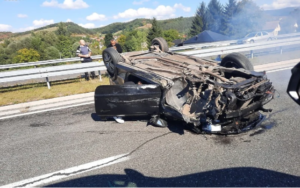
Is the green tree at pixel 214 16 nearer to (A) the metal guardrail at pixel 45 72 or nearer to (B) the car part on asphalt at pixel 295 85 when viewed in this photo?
(A) the metal guardrail at pixel 45 72

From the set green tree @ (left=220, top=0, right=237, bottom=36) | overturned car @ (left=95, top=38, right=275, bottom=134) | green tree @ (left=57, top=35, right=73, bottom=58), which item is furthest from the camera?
green tree @ (left=220, top=0, right=237, bottom=36)

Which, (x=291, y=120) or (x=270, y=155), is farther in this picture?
(x=291, y=120)

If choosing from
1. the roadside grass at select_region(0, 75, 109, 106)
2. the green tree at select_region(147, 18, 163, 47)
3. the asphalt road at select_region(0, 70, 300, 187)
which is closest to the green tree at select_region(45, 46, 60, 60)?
the green tree at select_region(147, 18, 163, 47)

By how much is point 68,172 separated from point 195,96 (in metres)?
2.39

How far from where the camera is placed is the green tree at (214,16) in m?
53.9

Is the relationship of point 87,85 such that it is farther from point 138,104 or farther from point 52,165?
point 52,165

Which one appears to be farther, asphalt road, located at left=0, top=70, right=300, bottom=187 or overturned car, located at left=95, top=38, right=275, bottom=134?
overturned car, located at left=95, top=38, right=275, bottom=134

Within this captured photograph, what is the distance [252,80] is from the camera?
12.8 ft

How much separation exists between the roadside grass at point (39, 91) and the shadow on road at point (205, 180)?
4491 mm

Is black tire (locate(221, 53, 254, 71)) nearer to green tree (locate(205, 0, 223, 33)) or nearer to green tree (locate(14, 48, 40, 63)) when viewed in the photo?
green tree (locate(14, 48, 40, 63))

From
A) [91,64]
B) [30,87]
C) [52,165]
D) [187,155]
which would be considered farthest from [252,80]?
[30,87]

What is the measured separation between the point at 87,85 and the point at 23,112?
7.81ft

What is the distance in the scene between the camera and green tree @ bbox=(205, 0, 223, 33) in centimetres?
5394

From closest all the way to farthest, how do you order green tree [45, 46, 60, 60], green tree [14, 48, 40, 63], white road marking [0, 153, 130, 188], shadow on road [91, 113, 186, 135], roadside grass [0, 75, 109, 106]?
white road marking [0, 153, 130, 188] → shadow on road [91, 113, 186, 135] → roadside grass [0, 75, 109, 106] → green tree [14, 48, 40, 63] → green tree [45, 46, 60, 60]
